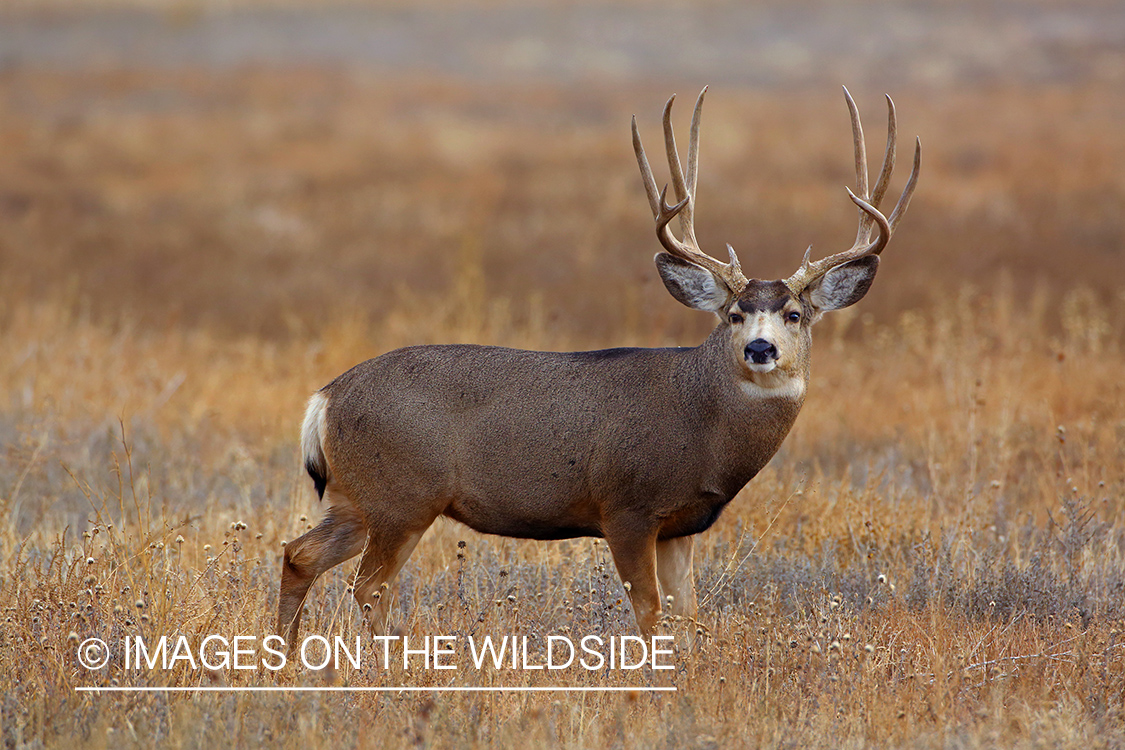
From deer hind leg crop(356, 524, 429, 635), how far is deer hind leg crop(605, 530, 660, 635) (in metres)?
0.82

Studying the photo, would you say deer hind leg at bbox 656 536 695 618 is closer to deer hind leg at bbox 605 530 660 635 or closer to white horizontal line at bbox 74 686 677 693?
deer hind leg at bbox 605 530 660 635

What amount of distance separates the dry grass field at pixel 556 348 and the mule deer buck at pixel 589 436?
33cm

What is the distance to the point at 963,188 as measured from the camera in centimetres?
1967

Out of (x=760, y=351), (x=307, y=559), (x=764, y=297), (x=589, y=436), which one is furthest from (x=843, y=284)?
(x=307, y=559)

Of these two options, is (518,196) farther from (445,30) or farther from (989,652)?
(445,30)

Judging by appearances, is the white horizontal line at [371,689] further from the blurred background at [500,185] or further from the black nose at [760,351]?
the blurred background at [500,185]

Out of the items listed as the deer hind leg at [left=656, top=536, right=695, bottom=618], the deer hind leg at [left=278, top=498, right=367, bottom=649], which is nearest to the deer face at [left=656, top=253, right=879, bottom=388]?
the deer hind leg at [left=656, top=536, right=695, bottom=618]

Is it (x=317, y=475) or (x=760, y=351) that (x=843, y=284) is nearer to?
→ (x=760, y=351)

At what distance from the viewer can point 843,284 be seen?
515 centimetres

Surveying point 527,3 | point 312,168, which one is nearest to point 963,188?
point 312,168

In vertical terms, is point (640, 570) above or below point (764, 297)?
below

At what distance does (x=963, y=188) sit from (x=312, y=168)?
10.8 meters

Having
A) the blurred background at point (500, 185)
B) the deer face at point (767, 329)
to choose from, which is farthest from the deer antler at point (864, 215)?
the blurred background at point (500, 185)

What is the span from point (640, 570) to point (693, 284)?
1214mm
